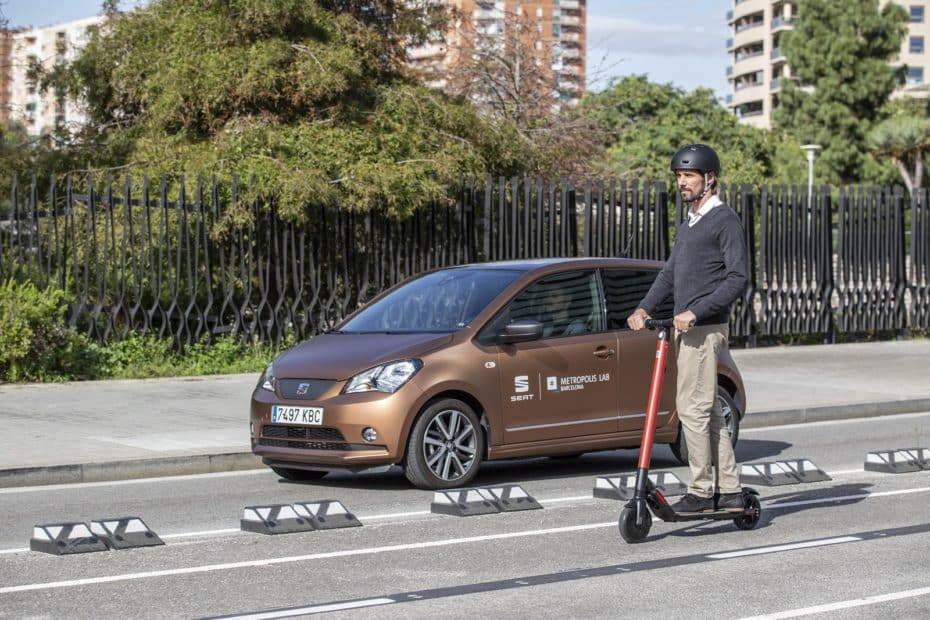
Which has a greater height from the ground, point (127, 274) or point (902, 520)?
point (127, 274)

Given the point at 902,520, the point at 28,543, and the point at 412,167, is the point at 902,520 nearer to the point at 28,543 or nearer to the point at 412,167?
the point at 28,543

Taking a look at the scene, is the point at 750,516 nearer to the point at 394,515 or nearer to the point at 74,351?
the point at 394,515

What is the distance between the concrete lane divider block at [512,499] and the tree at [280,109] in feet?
29.5

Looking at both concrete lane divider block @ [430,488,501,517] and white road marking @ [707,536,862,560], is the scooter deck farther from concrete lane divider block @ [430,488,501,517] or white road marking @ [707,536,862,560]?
concrete lane divider block @ [430,488,501,517]

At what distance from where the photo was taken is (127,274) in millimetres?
17234

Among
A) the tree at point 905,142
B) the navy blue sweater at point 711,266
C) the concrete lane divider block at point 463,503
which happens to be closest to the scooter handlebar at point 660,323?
the navy blue sweater at point 711,266

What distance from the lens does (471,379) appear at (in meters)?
10.1

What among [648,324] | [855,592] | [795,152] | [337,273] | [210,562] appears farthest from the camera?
[795,152]

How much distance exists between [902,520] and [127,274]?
10636 millimetres

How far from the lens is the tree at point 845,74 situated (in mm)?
72938

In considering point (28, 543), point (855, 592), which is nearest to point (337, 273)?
point (28, 543)

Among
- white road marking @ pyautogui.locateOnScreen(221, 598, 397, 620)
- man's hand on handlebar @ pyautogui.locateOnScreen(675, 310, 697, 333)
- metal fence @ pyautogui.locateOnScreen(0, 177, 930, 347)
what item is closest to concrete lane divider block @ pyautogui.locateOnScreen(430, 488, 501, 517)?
man's hand on handlebar @ pyautogui.locateOnScreen(675, 310, 697, 333)

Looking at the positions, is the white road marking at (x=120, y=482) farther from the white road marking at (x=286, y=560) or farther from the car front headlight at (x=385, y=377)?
the white road marking at (x=286, y=560)

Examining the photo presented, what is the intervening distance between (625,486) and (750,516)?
5.35ft
